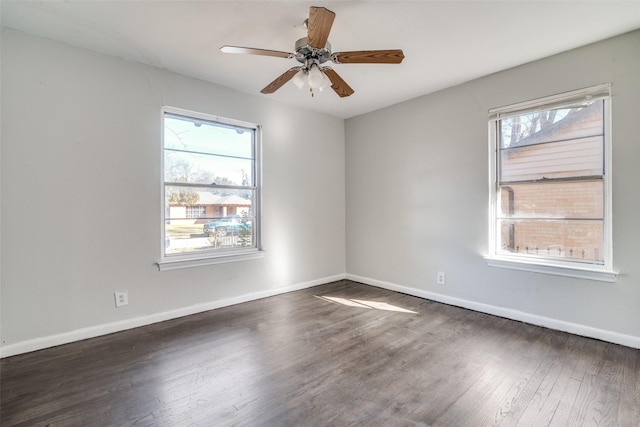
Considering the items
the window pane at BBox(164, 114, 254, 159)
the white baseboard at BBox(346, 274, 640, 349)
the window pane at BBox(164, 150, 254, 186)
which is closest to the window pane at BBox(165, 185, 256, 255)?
the window pane at BBox(164, 150, 254, 186)

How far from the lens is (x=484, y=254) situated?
3.12 m

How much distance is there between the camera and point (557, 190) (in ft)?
8.92

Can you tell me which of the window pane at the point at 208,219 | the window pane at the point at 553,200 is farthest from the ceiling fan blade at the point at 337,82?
the window pane at the point at 553,200

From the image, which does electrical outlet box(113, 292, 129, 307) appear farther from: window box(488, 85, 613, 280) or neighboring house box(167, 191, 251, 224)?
window box(488, 85, 613, 280)

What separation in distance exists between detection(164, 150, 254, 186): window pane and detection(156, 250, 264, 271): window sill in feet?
2.69

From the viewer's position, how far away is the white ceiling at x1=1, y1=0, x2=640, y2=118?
2006 mm

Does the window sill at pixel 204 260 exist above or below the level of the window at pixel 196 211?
below

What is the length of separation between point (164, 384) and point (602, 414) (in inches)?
99.9

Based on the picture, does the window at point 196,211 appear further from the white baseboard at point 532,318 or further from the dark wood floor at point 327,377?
the white baseboard at point 532,318

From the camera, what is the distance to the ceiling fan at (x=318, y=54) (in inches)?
69.1

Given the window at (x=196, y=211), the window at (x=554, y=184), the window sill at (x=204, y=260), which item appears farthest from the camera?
the window at (x=196, y=211)

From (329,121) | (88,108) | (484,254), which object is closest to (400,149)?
(329,121)

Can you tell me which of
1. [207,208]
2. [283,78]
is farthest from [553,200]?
[207,208]

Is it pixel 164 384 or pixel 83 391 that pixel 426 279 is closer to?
pixel 164 384
